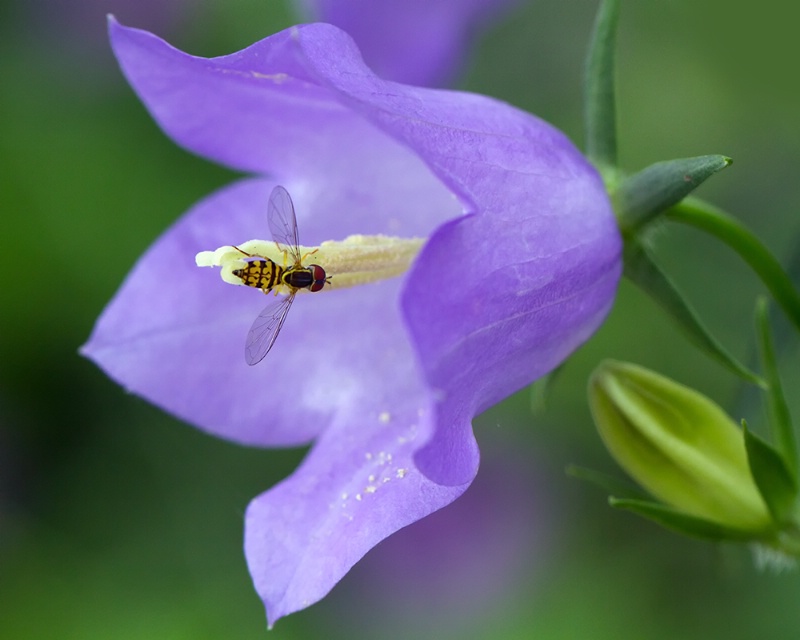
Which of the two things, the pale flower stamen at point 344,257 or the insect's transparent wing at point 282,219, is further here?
the insect's transparent wing at point 282,219

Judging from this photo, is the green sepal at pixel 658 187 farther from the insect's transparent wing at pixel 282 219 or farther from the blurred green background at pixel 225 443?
the blurred green background at pixel 225 443

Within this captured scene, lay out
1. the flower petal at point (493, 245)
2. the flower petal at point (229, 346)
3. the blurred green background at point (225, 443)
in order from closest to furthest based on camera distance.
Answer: the flower petal at point (493, 245), the flower petal at point (229, 346), the blurred green background at point (225, 443)

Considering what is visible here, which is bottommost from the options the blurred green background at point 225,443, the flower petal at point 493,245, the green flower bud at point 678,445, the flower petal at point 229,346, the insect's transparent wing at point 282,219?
the blurred green background at point 225,443

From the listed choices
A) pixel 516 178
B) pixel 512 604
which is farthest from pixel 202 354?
pixel 512 604

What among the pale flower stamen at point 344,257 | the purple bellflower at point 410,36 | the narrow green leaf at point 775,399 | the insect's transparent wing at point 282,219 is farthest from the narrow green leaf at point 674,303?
the purple bellflower at point 410,36

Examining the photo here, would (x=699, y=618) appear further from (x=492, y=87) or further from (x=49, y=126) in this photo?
(x=49, y=126)

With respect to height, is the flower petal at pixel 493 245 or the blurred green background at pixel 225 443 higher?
the flower petal at pixel 493 245

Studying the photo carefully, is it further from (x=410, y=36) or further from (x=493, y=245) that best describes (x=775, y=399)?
(x=410, y=36)

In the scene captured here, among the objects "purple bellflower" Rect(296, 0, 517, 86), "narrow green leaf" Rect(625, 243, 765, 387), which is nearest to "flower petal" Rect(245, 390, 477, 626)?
"narrow green leaf" Rect(625, 243, 765, 387)
